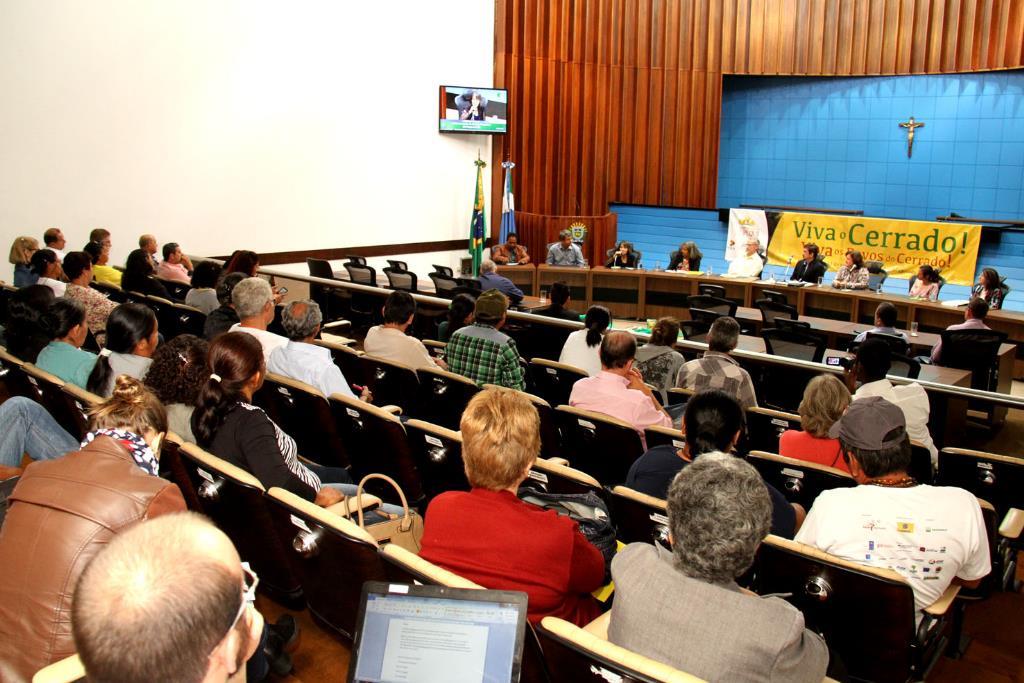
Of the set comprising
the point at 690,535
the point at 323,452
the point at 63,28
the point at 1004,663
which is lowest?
the point at 1004,663

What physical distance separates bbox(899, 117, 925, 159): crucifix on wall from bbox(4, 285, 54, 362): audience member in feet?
39.5

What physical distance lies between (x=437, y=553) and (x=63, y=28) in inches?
341

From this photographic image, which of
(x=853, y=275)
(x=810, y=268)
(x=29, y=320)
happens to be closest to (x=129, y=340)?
(x=29, y=320)

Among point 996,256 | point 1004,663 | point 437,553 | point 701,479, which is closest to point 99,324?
point 437,553

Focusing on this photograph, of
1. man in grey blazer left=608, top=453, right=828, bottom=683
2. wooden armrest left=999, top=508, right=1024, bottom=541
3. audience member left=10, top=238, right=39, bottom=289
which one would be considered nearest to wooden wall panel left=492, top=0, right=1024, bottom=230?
audience member left=10, top=238, right=39, bottom=289

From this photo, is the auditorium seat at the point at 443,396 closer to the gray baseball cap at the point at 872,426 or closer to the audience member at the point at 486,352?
the audience member at the point at 486,352

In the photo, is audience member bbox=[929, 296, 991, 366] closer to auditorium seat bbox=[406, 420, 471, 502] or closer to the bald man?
auditorium seat bbox=[406, 420, 471, 502]

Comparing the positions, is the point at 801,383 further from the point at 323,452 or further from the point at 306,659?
A: the point at 306,659

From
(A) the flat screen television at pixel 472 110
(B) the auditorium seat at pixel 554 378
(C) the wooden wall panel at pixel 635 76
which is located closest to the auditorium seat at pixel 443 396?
(B) the auditorium seat at pixel 554 378

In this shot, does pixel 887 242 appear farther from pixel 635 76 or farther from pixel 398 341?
pixel 398 341

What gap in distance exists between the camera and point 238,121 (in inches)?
408

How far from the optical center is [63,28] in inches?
342

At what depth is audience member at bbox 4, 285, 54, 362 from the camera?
157 inches

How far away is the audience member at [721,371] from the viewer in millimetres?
4516
